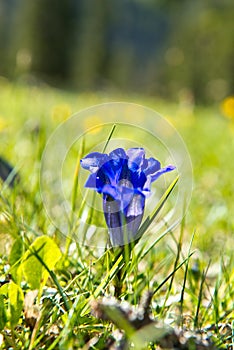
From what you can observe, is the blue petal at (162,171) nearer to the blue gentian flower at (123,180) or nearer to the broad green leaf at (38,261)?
the blue gentian flower at (123,180)

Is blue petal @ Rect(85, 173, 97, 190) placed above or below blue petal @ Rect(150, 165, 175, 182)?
above

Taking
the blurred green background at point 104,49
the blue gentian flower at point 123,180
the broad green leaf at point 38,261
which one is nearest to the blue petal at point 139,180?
the blue gentian flower at point 123,180

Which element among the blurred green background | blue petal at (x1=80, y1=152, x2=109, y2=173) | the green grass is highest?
the blurred green background

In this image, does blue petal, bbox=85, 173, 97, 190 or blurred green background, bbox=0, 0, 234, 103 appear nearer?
blue petal, bbox=85, 173, 97, 190

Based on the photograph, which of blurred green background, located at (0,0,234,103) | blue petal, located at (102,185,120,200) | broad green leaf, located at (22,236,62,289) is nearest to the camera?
blue petal, located at (102,185,120,200)

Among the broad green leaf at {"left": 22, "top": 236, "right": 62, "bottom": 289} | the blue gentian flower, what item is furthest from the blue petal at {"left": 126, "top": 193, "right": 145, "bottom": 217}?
the broad green leaf at {"left": 22, "top": 236, "right": 62, "bottom": 289}

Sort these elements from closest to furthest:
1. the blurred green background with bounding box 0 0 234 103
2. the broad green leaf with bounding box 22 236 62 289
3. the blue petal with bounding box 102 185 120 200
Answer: the blue petal with bounding box 102 185 120 200 < the broad green leaf with bounding box 22 236 62 289 < the blurred green background with bounding box 0 0 234 103

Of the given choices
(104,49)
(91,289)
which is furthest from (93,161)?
(104,49)

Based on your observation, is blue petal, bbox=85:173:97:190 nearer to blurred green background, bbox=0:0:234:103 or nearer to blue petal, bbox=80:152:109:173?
blue petal, bbox=80:152:109:173
